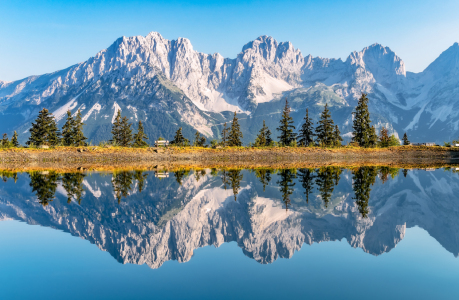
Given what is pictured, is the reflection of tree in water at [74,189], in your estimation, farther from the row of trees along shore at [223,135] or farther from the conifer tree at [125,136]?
the conifer tree at [125,136]

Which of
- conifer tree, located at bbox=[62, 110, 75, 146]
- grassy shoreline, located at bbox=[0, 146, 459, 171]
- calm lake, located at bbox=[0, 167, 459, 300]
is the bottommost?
calm lake, located at bbox=[0, 167, 459, 300]

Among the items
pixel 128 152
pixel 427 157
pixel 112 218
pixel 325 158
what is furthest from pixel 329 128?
pixel 112 218

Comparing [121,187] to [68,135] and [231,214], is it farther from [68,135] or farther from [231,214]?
[68,135]

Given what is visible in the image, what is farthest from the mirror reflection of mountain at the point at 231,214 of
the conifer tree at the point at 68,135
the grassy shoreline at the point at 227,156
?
the conifer tree at the point at 68,135

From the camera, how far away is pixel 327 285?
1161 centimetres

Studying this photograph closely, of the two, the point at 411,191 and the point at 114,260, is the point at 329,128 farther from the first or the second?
the point at 114,260

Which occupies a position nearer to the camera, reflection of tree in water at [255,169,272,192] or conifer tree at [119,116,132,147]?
reflection of tree in water at [255,169,272,192]

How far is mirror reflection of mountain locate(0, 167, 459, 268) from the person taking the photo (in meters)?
16.0

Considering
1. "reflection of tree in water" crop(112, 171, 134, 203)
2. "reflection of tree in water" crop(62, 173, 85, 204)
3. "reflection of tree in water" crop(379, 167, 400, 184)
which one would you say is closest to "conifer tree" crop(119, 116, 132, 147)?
"reflection of tree in water" crop(112, 171, 134, 203)

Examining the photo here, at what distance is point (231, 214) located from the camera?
22.0m

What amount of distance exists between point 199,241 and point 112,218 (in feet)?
24.4

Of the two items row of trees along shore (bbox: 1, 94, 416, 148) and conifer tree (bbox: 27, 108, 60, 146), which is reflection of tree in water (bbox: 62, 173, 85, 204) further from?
conifer tree (bbox: 27, 108, 60, 146)

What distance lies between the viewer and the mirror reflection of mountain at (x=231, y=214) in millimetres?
16000

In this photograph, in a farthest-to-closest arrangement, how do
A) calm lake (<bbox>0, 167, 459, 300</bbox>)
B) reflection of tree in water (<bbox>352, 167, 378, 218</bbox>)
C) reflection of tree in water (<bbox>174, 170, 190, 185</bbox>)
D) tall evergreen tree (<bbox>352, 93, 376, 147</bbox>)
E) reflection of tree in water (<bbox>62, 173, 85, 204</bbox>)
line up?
1. tall evergreen tree (<bbox>352, 93, 376, 147</bbox>)
2. reflection of tree in water (<bbox>174, 170, 190, 185</bbox>)
3. reflection of tree in water (<bbox>62, 173, 85, 204</bbox>)
4. reflection of tree in water (<bbox>352, 167, 378, 218</bbox>)
5. calm lake (<bbox>0, 167, 459, 300</bbox>)
